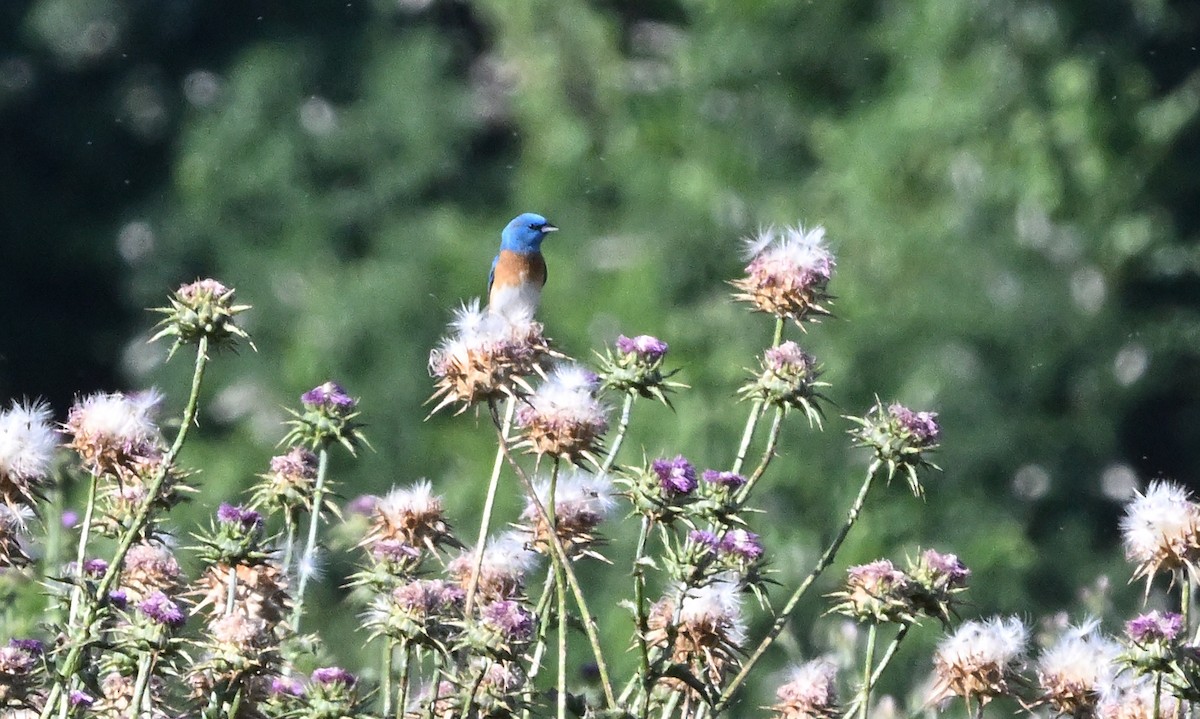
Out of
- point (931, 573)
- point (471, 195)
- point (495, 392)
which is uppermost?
point (471, 195)

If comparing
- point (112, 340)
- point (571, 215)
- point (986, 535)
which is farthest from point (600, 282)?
point (112, 340)

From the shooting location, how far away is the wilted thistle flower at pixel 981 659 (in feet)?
8.69

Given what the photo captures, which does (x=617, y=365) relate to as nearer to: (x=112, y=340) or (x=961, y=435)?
(x=961, y=435)

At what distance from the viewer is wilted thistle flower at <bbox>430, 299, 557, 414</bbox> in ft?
8.75

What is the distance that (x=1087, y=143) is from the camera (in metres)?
12.9

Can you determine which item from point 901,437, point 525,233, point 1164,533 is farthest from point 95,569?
point 525,233

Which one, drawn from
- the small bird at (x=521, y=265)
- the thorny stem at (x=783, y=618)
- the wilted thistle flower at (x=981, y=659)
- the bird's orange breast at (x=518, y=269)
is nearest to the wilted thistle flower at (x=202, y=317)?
the thorny stem at (x=783, y=618)

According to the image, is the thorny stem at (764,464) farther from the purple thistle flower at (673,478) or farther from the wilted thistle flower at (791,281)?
the wilted thistle flower at (791,281)

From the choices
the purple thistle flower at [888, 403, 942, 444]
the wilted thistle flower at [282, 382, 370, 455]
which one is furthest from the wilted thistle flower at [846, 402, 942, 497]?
the wilted thistle flower at [282, 382, 370, 455]

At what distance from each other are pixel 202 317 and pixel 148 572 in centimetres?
46

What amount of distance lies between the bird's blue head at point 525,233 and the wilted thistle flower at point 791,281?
10.5 ft

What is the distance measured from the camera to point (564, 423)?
265cm

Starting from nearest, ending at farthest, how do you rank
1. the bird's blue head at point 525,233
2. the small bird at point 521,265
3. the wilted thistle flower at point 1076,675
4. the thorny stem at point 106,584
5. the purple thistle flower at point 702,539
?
the thorny stem at point 106,584
the purple thistle flower at point 702,539
the wilted thistle flower at point 1076,675
the small bird at point 521,265
the bird's blue head at point 525,233

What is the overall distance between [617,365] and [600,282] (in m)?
10.3
